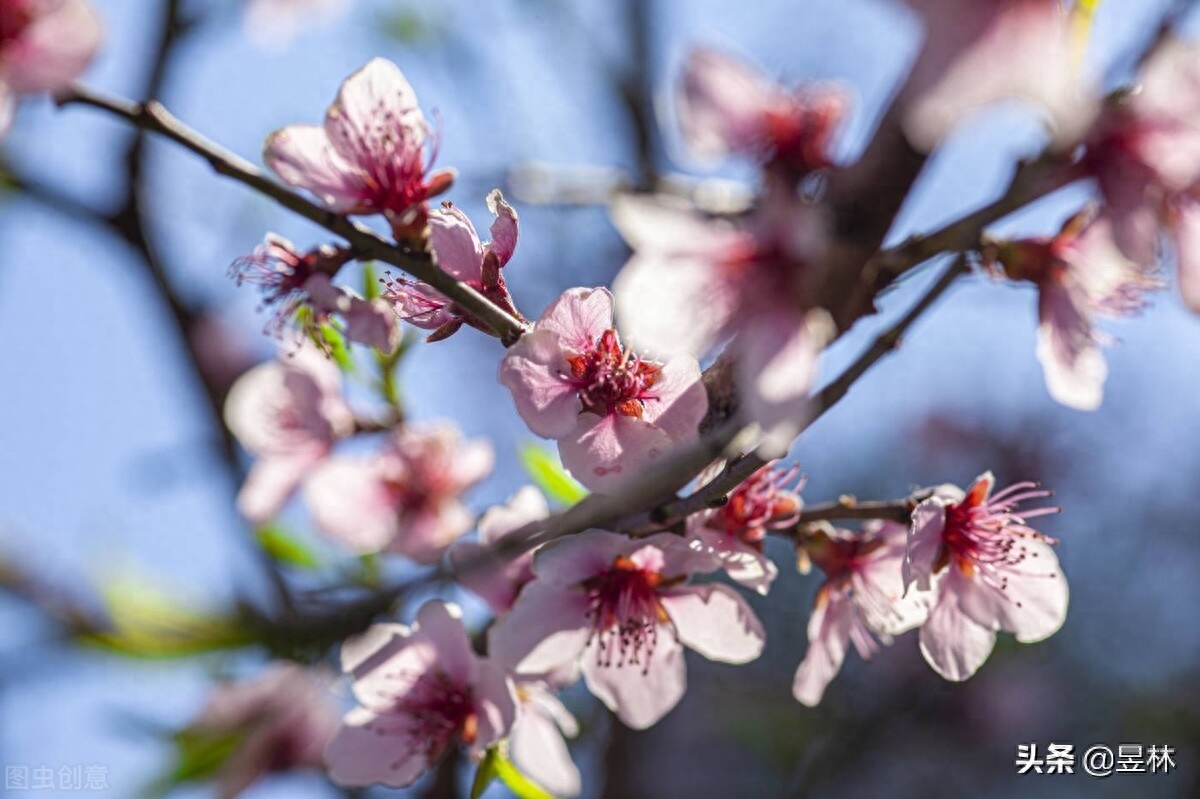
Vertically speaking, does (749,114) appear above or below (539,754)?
above

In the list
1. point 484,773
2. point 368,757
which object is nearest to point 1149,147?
point 484,773

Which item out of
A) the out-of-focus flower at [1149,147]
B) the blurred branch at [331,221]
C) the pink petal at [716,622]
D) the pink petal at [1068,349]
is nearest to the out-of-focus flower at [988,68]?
the out-of-focus flower at [1149,147]

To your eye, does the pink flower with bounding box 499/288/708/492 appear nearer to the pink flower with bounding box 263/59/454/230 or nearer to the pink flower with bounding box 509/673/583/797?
the pink flower with bounding box 263/59/454/230

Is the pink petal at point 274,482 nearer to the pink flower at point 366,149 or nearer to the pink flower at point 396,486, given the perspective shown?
the pink flower at point 396,486

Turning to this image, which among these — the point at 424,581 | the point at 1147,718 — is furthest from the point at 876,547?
the point at 1147,718

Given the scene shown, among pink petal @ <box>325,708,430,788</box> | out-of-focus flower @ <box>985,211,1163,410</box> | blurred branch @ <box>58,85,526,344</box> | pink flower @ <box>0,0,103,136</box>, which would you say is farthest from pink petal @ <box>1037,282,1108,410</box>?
pink flower @ <box>0,0,103,136</box>

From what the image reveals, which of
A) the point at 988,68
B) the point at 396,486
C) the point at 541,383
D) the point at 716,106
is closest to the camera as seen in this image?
the point at 988,68

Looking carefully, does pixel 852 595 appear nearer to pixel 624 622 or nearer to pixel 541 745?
pixel 624 622
